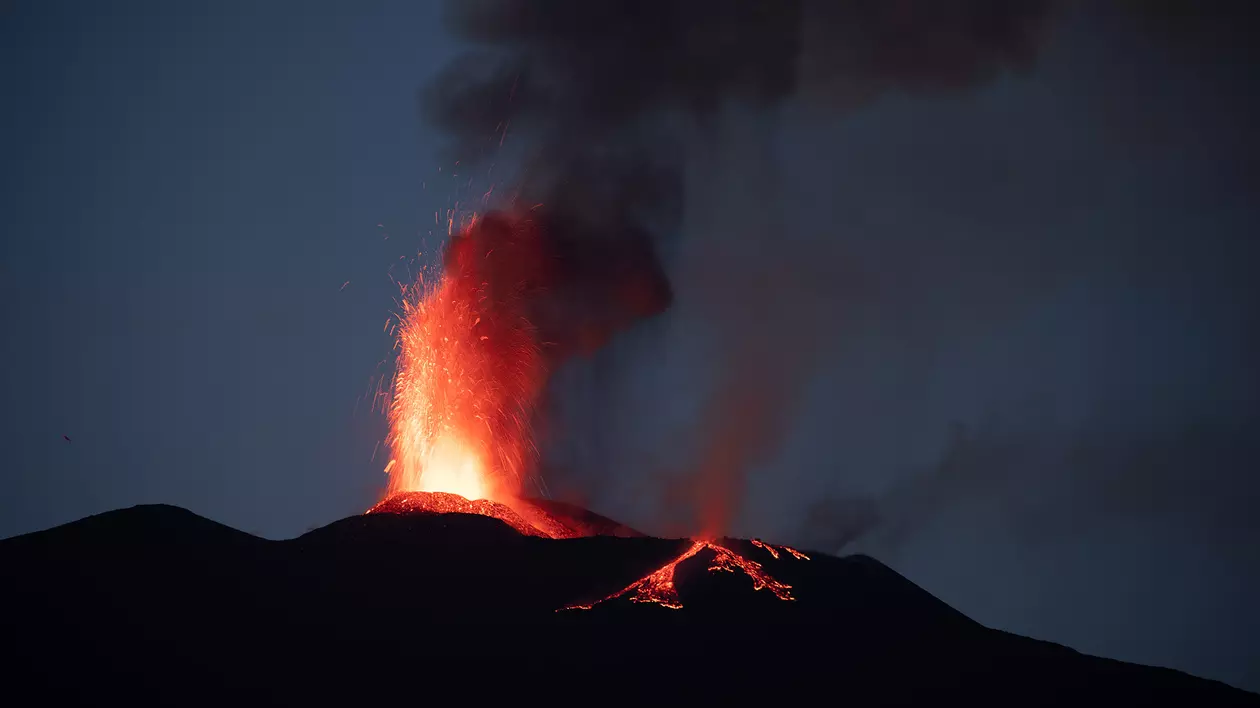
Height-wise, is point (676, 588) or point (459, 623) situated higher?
point (676, 588)

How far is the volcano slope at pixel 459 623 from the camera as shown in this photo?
30656 mm

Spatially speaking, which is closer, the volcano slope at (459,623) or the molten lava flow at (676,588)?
the volcano slope at (459,623)

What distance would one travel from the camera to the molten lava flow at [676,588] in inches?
1444

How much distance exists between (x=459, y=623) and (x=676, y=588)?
24.3ft

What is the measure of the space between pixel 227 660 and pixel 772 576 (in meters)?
18.4

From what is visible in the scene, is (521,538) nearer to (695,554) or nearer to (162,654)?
(695,554)

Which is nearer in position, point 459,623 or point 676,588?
point 459,623

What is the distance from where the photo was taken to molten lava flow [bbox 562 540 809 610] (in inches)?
1444

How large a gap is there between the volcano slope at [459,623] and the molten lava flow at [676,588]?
0.33 m

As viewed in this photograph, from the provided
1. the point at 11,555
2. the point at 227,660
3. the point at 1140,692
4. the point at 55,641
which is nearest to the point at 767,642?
the point at 1140,692

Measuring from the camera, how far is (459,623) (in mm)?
34594

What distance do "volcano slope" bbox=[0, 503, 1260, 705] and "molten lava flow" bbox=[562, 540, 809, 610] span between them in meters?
0.33

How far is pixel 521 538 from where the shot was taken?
40281 mm

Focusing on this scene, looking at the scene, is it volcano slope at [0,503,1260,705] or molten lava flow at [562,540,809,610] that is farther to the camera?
molten lava flow at [562,540,809,610]
